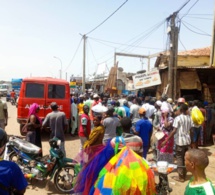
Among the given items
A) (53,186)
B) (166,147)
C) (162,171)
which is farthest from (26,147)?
(162,171)

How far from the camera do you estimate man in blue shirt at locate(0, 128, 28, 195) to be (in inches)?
85.6

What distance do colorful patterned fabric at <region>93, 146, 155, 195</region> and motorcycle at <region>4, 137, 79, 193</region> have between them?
103 inches

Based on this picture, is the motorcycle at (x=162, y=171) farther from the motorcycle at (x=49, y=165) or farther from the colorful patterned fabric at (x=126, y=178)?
the motorcycle at (x=49, y=165)

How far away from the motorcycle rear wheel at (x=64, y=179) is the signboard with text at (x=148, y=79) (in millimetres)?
8044

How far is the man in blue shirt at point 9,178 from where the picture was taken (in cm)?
217

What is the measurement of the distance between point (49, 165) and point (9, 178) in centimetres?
262

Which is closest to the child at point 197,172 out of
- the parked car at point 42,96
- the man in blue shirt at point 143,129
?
the man in blue shirt at point 143,129

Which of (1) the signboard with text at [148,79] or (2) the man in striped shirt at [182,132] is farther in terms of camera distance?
(1) the signboard with text at [148,79]

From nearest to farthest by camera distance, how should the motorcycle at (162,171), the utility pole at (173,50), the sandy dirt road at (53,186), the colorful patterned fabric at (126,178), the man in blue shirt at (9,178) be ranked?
the colorful patterned fabric at (126,178), the man in blue shirt at (9,178), the motorcycle at (162,171), the sandy dirt road at (53,186), the utility pole at (173,50)

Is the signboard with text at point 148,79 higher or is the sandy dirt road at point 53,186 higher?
the signboard with text at point 148,79

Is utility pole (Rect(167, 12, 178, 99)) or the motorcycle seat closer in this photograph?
the motorcycle seat

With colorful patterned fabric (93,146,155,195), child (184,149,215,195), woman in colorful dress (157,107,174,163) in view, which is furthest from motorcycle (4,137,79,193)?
child (184,149,215,195)

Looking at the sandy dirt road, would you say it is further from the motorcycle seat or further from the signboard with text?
the signboard with text

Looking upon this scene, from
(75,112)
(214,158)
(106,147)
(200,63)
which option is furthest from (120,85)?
(106,147)
